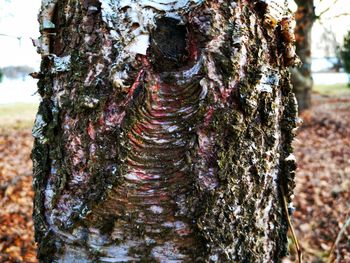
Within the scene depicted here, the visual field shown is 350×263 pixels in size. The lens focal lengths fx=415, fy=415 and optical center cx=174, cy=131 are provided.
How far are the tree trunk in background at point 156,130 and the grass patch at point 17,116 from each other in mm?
11254

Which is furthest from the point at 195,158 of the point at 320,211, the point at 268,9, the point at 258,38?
the point at 320,211

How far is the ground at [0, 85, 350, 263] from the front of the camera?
342cm

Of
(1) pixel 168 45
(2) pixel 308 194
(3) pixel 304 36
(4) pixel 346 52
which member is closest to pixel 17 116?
(3) pixel 304 36

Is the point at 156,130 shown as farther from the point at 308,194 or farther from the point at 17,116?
the point at 17,116

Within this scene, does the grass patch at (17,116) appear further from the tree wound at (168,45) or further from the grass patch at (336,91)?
the grass patch at (336,91)

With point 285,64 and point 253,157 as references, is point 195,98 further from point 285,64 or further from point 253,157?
point 285,64

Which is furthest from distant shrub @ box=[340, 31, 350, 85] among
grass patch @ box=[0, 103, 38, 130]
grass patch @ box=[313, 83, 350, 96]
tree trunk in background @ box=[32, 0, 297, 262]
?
tree trunk in background @ box=[32, 0, 297, 262]

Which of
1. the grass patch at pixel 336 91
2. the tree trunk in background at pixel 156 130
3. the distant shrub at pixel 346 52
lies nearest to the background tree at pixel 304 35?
the distant shrub at pixel 346 52

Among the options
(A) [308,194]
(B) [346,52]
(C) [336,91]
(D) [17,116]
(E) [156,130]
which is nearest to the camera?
(E) [156,130]

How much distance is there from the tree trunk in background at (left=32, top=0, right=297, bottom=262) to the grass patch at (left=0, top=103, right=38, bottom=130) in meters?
11.3

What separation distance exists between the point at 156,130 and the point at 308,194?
4.32 meters

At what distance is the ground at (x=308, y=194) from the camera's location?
3.42 m

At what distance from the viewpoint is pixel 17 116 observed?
1471cm

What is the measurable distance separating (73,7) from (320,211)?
12.9ft
